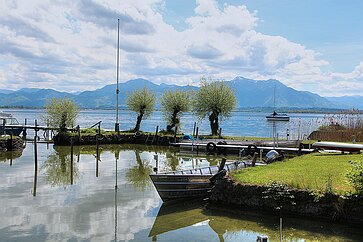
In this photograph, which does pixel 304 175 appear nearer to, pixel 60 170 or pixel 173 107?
pixel 60 170

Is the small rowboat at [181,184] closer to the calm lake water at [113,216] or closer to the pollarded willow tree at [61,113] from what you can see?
the calm lake water at [113,216]

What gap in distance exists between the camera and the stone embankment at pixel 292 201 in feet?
46.9

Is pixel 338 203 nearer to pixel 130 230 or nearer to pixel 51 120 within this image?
pixel 130 230

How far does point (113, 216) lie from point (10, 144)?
85.7 feet

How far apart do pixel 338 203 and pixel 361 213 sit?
83cm

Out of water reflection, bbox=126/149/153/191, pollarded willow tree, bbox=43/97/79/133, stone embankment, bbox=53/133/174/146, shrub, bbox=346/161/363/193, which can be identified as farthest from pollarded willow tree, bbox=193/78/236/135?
shrub, bbox=346/161/363/193

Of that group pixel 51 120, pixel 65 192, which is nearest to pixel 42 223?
pixel 65 192

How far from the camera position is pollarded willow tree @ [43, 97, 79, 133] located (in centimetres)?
4766

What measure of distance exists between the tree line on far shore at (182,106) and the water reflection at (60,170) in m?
11.7

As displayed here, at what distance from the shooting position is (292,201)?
50.2 feet

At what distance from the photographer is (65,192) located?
2064 centimetres

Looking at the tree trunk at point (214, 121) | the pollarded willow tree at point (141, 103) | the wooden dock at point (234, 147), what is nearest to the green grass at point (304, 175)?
the wooden dock at point (234, 147)

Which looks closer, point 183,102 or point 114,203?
point 114,203

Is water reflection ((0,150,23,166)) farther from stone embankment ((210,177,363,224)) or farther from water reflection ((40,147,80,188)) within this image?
stone embankment ((210,177,363,224))
